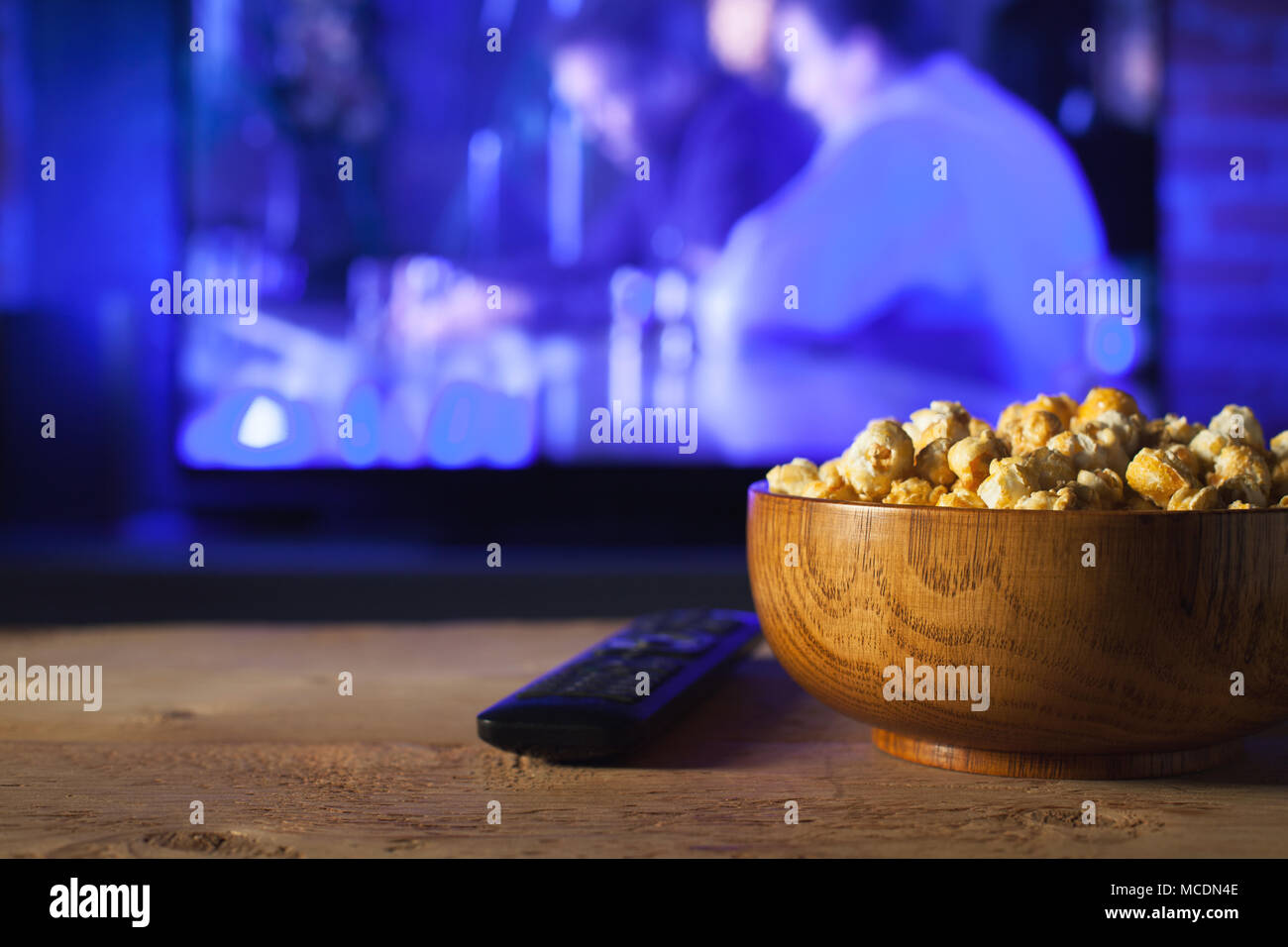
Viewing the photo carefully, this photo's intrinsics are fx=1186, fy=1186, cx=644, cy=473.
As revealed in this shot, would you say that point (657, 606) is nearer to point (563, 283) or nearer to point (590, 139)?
point (563, 283)

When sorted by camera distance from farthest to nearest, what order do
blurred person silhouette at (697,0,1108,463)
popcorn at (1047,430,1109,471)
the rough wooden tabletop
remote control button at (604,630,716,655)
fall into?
blurred person silhouette at (697,0,1108,463) → remote control button at (604,630,716,655) → popcorn at (1047,430,1109,471) → the rough wooden tabletop

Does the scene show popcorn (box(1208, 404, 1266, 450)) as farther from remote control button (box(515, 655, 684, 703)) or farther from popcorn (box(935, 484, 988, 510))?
remote control button (box(515, 655, 684, 703))

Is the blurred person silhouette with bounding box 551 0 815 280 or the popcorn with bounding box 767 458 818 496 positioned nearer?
the popcorn with bounding box 767 458 818 496

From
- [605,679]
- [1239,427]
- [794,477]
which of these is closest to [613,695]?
[605,679]

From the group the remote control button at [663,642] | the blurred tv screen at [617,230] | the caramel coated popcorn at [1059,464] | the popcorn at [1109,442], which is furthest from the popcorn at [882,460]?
the blurred tv screen at [617,230]

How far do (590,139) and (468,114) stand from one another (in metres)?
0.27

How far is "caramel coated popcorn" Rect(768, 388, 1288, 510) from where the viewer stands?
1.84 feet

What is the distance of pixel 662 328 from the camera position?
2537mm

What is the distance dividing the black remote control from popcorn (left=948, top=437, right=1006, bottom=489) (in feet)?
0.66

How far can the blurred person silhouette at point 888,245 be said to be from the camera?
2496mm

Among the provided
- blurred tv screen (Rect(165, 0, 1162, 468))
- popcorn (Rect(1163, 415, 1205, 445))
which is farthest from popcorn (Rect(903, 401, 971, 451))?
blurred tv screen (Rect(165, 0, 1162, 468))

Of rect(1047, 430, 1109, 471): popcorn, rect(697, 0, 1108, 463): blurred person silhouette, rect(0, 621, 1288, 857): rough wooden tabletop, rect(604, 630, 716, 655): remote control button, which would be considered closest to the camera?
rect(0, 621, 1288, 857): rough wooden tabletop
